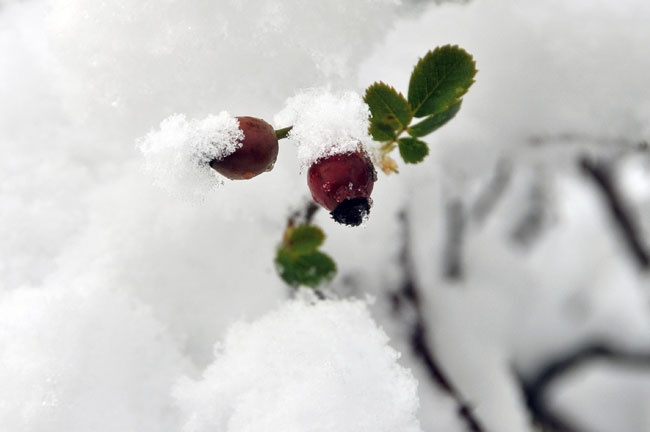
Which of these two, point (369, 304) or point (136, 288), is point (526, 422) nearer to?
point (369, 304)

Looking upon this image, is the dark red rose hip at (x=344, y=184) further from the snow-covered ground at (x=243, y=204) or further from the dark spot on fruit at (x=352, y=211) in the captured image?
the snow-covered ground at (x=243, y=204)

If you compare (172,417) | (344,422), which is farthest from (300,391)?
(172,417)

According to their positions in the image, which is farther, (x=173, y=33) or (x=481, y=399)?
(x=481, y=399)

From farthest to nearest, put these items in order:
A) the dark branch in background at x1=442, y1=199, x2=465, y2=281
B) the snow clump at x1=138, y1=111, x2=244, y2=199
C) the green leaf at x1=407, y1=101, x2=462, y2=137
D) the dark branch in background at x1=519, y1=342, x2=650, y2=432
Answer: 1. the dark branch in background at x1=519, y1=342, x2=650, y2=432
2. the dark branch in background at x1=442, y1=199, x2=465, y2=281
3. the green leaf at x1=407, y1=101, x2=462, y2=137
4. the snow clump at x1=138, y1=111, x2=244, y2=199

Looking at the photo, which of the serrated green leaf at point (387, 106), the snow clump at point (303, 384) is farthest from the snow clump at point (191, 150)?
the snow clump at point (303, 384)

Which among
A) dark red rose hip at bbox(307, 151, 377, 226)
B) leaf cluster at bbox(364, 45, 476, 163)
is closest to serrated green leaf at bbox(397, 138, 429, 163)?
leaf cluster at bbox(364, 45, 476, 163)

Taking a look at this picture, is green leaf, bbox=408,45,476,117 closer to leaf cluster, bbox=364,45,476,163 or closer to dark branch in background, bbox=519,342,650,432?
leaf cluster, bbox=364,45,476,163
